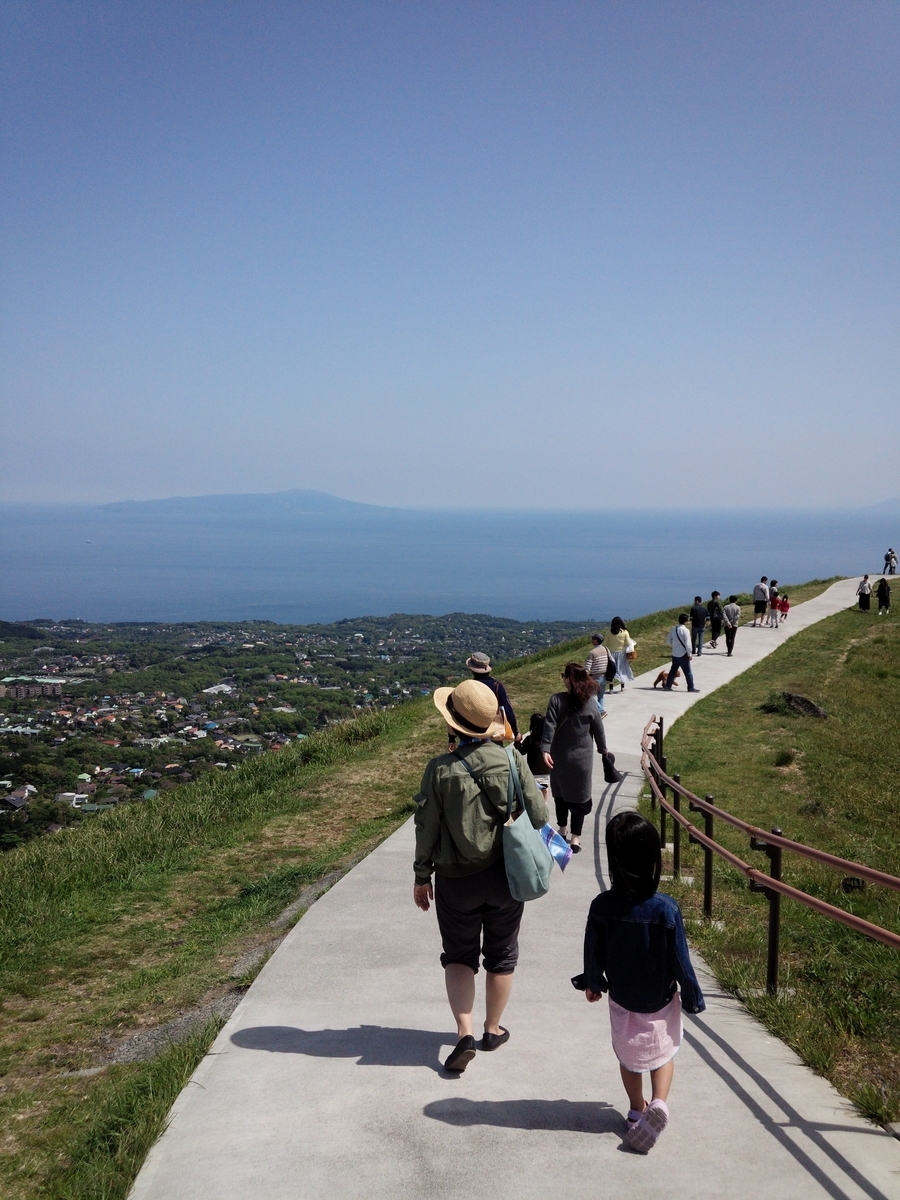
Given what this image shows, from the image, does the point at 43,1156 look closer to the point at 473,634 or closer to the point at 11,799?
the point at 11,799

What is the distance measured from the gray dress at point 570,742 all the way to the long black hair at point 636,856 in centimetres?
391

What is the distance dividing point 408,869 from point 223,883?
75.8 inches

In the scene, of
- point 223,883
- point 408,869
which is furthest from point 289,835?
point 408,869

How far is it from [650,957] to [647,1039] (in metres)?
0.33

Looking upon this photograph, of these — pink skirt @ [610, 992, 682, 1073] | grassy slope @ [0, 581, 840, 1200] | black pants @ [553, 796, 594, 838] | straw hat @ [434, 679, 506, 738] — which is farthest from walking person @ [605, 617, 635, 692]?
pink skirt @ [610, 992, 682, 1073]

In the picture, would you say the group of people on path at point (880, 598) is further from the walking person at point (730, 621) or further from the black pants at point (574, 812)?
the black pants at point (574, 812)

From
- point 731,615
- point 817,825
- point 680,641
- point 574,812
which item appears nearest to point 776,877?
point 574,812

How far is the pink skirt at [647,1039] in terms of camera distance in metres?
3.50

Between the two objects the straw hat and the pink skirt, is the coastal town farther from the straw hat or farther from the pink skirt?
the pink skirt

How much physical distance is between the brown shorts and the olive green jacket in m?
0.07

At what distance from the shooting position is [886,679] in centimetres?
1995

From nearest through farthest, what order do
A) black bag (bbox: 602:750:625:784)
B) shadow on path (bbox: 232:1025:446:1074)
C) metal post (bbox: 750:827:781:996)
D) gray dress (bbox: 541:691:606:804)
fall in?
shadow on path (bbox: 232:1025:446:1074) < metal post (bbox: 750:827:781:996) < gray dress (bbox: 541:691:606:804) < black bag (bbox: 602:750:625:784)

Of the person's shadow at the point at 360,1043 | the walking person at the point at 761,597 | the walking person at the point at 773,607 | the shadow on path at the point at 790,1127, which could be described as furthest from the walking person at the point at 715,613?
the person's shadow at the point at 360,1043

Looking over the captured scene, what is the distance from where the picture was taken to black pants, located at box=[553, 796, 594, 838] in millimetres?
7805
